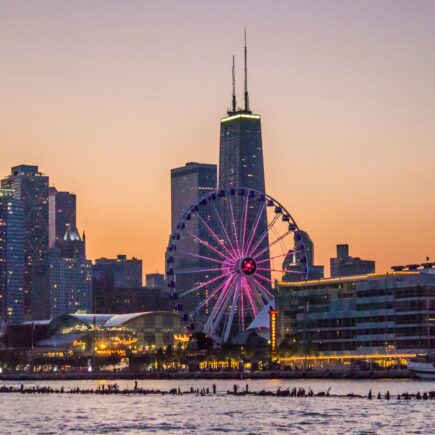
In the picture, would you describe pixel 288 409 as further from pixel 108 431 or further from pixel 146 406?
pixel 108 431

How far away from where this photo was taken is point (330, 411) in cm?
16162

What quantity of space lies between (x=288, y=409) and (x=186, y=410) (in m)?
14.0

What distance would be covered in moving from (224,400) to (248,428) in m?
46.2

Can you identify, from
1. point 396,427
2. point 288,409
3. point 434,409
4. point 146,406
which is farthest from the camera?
point 146,406

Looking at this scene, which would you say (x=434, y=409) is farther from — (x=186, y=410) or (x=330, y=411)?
(x=186, y=410)

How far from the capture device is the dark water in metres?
142

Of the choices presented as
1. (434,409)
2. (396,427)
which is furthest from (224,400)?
(396,427)

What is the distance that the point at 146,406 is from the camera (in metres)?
181

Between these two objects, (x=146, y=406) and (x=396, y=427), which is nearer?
(x=396, y=427)

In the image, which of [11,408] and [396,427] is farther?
[11,408]

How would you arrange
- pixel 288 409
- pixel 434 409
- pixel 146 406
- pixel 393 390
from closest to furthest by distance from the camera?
pixel 434 409
pixel 288 409
pixel 146 406
pixel 393 390

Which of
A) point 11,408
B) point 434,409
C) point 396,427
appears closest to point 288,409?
point 434,409

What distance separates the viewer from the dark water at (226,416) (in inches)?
5586

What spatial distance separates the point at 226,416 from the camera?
15975cm
